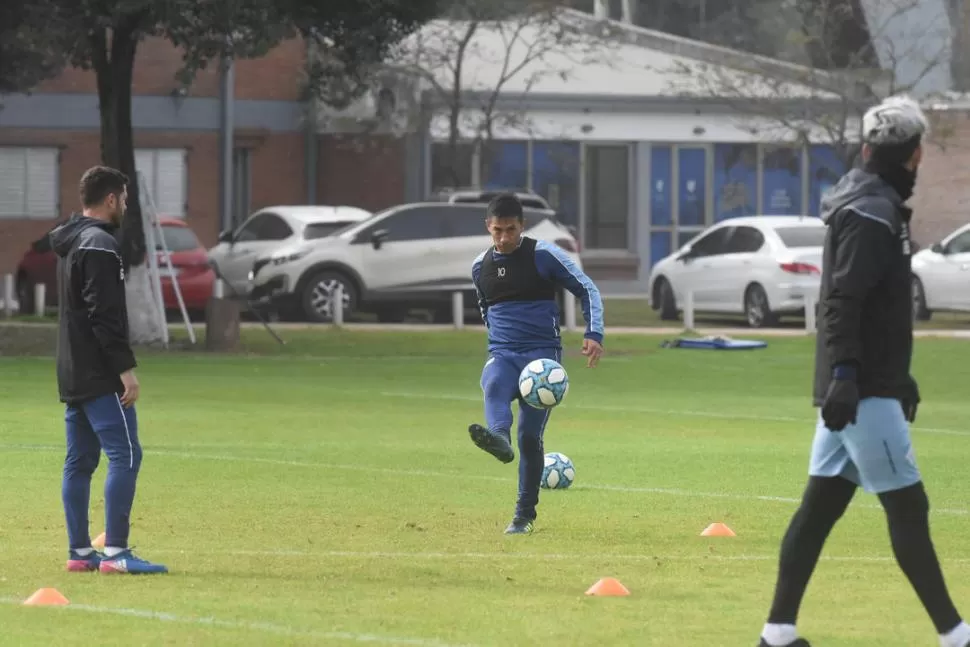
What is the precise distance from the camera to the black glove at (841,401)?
7.02m

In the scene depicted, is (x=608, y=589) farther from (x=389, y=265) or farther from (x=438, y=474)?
(x=389, y=265)

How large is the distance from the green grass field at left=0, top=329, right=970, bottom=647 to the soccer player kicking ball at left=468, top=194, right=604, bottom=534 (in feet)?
1.86

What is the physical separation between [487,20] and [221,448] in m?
28.7

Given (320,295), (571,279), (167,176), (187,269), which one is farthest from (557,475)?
(167,176)

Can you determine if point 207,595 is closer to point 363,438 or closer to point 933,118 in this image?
point 363,438

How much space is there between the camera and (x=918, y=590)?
7.23 metres

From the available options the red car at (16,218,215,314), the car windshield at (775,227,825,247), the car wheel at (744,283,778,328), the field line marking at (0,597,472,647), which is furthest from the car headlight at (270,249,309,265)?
the field line marking at (0,597,472,647)

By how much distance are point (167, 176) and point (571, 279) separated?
35081 mm

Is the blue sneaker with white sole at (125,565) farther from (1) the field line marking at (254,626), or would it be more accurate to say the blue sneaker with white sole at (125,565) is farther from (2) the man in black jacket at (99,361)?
(1) the field line marking at (254,626)

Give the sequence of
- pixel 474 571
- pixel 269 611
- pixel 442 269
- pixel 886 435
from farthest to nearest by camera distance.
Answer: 1. pixel 442 269
2. pixel 474 571
3. pixel 269 611
4. pixel 886 435

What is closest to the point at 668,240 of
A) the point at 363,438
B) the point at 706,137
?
the point at 706,137

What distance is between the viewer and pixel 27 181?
44.9 m

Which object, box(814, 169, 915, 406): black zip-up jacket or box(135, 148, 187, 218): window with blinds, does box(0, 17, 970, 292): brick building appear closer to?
box(135, 148, 187, 218): window with blinds

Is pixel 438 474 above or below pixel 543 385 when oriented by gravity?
below
